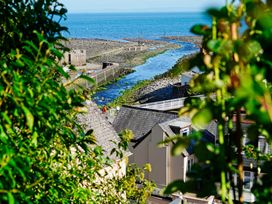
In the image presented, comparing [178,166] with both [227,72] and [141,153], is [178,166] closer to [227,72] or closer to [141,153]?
[141,153]

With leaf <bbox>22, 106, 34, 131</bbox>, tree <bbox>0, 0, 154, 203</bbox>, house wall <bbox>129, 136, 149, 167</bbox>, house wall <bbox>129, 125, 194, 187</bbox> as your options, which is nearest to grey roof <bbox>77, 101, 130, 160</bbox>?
house wall <bbox>129, 125, 194, 187</bbox>

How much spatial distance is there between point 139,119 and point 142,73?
59.6 metres

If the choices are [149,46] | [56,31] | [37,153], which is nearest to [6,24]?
[56,31]

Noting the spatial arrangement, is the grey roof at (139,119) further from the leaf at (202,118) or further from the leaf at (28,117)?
the leaf at (202,118)

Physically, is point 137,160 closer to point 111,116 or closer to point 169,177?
point 169,177

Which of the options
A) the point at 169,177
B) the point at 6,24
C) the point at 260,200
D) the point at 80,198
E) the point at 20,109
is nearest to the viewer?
the point at 260,200

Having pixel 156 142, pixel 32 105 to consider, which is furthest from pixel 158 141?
pixel 32 105

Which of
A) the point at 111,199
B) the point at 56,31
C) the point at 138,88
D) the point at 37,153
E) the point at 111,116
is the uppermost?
the point at 56,31

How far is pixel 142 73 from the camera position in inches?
3248

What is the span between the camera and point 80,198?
437cm

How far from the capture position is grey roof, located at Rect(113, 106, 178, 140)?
→ 22531mm

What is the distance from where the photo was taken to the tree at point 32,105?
2.72 metres

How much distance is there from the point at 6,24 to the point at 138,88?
202 feet

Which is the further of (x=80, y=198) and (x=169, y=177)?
(x=169, y=177)
